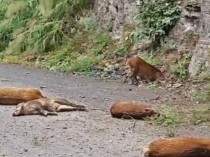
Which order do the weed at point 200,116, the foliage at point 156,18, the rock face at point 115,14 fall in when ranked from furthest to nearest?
1. the rock face at point 115,14
2. the foliage at point 156,18
3. the weed at point 200,116

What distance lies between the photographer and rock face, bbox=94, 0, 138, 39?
18.5 m

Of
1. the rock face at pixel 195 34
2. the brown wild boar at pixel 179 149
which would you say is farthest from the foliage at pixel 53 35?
the brown wild boar at pixel 179 149

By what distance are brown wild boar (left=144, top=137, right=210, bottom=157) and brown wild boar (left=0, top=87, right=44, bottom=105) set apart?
3.90m

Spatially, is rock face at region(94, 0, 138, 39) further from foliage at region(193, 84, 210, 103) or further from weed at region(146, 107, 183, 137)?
weed at region(146, 107, 183, 137)

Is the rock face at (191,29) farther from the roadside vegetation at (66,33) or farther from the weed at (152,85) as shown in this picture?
the weed at (152,85)

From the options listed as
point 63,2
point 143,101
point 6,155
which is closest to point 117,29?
point 63,2

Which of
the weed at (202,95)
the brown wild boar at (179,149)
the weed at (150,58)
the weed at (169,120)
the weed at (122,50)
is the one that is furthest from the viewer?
the weed at (122,50)

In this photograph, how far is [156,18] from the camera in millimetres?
16141

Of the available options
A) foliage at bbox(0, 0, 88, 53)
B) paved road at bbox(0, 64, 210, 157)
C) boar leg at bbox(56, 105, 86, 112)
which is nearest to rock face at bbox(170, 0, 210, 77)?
paved road at bbox(0, 64, 210, 157)

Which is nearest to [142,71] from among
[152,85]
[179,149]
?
[152,85]

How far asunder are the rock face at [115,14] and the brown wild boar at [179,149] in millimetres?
10897

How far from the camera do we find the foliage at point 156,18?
15.9 m

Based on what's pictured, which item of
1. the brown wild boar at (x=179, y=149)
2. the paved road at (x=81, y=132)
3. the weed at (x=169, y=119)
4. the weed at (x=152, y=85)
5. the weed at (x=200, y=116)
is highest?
the brown wild boar at (x=179, y=149)

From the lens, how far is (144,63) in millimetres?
14250
